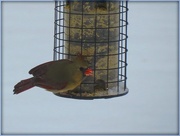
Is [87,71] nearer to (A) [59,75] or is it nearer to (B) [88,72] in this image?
(B) [88,72]

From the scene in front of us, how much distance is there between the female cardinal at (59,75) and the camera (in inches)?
200

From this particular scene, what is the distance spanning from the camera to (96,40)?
534 centimetres

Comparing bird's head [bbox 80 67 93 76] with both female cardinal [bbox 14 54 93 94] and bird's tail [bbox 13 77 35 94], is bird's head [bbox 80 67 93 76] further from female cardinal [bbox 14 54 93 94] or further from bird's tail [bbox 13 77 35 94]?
bird's tail [bbox 13 77 35 94]

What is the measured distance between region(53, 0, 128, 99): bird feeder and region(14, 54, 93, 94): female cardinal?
13 centimetres

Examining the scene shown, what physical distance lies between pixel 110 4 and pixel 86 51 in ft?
1.13

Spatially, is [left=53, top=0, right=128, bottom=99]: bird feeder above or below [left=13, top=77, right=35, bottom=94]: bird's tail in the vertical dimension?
above

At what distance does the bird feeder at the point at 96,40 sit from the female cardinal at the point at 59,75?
0.13m

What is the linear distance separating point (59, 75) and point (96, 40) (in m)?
0.36

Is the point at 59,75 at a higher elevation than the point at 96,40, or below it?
below

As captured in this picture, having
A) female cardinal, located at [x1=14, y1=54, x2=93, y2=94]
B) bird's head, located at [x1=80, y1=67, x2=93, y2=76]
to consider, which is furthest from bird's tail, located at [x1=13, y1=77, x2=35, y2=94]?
bird's head, located at [x1=80, y1=67, x2=93, y2=76]

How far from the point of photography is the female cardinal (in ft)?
16.7

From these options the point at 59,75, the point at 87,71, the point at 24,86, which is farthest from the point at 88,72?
the point at 24,86

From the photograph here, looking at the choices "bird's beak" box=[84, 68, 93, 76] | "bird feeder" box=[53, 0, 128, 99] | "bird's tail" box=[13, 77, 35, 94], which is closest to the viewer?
"bird's tail" box=[13, 77, 35, 94]

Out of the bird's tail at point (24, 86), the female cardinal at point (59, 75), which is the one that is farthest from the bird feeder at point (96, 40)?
the bird's tail at point (24, 86)
